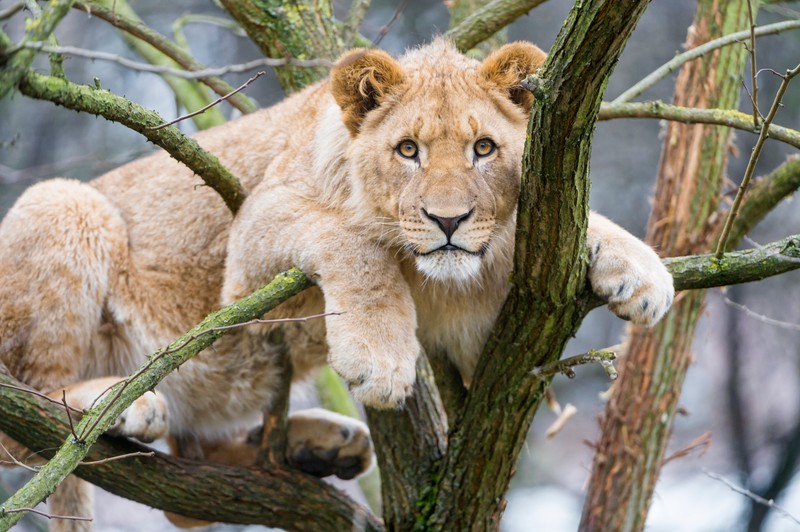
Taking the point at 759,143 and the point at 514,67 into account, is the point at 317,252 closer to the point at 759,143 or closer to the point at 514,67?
the point at 514,67

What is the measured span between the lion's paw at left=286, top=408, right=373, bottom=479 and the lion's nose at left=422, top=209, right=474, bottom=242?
212cm

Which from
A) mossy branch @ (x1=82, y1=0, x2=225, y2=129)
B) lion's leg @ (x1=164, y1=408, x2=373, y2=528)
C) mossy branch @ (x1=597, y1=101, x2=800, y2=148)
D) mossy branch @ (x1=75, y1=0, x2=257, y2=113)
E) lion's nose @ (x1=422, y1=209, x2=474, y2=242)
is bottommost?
lion's leg @ (x1=164, y1=408, x2=373, y2=528)

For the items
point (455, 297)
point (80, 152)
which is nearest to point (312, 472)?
point (455, 297)

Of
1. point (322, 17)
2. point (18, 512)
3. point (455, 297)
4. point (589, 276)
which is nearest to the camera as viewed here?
point (18, 512)

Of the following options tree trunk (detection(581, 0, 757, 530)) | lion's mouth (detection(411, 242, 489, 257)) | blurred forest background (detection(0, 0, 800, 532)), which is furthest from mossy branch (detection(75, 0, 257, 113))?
blurred forest background (detection(0, 0, 800, 532))

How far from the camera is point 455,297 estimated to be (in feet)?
15.3

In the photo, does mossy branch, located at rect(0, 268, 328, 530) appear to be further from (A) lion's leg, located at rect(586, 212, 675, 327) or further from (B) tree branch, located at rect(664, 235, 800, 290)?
(B) tree branch, located at rect(664, 235, 800, 290)

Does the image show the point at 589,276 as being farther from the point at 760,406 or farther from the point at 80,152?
the point at 80,152

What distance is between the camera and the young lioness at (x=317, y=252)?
4086 mm

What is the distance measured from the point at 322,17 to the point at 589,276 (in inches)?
120

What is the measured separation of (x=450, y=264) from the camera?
4.03m

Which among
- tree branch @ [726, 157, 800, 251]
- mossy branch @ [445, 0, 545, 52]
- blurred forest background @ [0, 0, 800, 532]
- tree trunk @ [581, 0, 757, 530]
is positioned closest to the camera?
tree branch @ [726, 157, 800, 251]

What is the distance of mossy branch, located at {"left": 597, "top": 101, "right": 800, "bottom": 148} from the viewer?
4.17 m

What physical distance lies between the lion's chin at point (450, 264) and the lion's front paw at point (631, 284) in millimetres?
510
